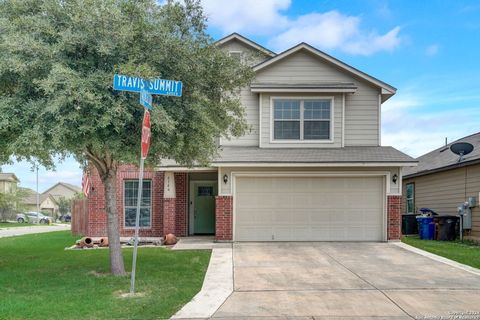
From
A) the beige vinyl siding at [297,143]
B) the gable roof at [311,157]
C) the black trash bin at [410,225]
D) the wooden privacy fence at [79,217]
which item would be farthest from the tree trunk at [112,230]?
the black trash bin at [410,225]

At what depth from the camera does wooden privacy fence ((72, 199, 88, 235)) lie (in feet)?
64.0

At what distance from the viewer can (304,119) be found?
15.6 meters

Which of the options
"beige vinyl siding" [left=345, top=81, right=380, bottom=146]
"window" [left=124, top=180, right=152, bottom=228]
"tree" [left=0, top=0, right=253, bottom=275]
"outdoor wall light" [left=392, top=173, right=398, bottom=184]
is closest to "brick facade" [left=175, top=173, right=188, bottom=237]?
"window" [left=124, top=180, right=152, bottom=228]

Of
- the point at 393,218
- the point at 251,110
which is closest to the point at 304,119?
the point at 251,110

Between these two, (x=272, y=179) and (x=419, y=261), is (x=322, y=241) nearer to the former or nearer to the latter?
(x=272, y=179)

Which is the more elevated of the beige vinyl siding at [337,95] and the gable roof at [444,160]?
the beige vinyl siding at [337,95]

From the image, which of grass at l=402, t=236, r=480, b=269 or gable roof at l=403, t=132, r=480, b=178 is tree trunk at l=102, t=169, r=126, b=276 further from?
gable roof at l=403, t=132, r=480, b=178

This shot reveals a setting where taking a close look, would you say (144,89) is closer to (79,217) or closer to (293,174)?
(293,174)

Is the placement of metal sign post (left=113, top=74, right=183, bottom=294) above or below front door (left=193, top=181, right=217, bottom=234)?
above

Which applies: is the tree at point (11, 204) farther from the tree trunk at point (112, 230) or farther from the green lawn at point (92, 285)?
the tree trunk at point (112, 230)

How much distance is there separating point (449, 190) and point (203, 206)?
33.8 ft

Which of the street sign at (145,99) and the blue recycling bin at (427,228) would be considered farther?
the blue recycling bin at (427,228)

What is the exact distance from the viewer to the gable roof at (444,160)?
17.1 m

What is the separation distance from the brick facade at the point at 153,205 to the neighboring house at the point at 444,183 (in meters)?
10.8
